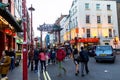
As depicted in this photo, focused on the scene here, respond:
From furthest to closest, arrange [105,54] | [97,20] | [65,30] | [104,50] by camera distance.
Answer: [65,30], [97,20], [104,50], [105,54]

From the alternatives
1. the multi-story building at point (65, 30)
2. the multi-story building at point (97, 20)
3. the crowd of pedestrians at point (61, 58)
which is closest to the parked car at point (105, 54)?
the crowd of pedestrians at point (61, 58)

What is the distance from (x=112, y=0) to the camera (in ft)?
230

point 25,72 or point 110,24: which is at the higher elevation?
point 110,24

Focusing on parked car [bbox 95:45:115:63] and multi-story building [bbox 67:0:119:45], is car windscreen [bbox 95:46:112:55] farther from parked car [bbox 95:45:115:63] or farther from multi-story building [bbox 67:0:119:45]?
multi-story building [bbox 67:0:119:45]

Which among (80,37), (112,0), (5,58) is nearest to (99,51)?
(5,58)

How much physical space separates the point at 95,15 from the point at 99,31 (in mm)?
3511

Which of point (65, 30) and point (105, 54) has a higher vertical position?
point (65, 30)

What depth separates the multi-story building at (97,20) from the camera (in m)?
66.4

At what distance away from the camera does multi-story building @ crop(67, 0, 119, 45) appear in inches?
2613

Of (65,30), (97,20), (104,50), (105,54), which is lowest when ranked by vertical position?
(105,54)

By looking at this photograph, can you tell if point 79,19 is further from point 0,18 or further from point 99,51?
Result: point 0,18

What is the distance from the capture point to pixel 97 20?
67.1 meters

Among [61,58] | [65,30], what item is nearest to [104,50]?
[61,58]

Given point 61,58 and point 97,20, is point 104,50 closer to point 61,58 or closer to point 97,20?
point 61,58
